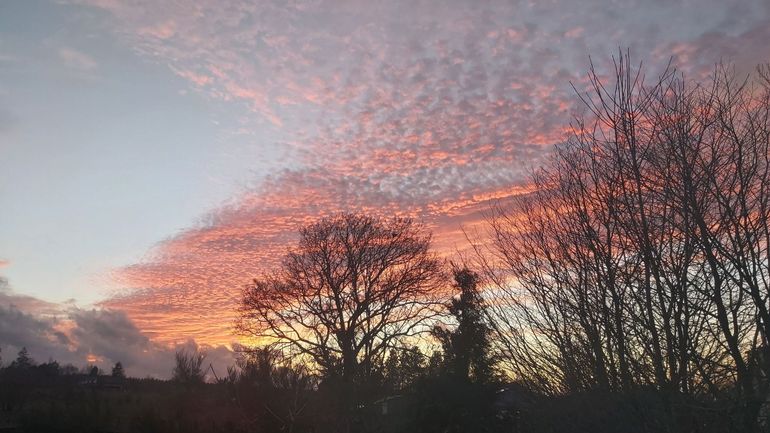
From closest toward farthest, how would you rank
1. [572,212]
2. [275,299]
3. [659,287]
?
[659,287], [572,212], [275,299]

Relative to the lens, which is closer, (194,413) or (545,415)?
(545,415)

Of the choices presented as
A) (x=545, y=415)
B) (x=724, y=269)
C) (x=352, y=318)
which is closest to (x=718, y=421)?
(x=724, y=269)

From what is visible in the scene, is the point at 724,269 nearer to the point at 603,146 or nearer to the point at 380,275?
the point at 603,146

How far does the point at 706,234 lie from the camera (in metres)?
4.44

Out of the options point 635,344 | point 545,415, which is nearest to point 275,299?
point 545,415

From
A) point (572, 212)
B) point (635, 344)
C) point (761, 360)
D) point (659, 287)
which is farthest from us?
point (572, 212)

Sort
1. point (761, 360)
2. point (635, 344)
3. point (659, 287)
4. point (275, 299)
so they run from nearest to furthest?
point (761, 360) → point (659, 287) → point (635, 344) → point (275, 299)

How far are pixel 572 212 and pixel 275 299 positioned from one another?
22349 mm

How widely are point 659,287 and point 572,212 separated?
82.1 inches

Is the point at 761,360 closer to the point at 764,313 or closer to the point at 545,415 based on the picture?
the point at 764,313

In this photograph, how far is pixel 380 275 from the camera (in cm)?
2816

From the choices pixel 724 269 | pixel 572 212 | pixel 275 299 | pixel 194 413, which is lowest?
pixel 194 413

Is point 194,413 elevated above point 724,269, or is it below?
below

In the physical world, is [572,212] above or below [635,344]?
above
